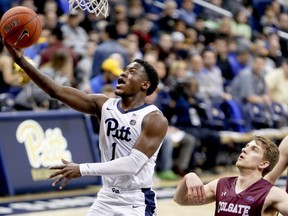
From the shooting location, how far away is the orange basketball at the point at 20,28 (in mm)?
6016

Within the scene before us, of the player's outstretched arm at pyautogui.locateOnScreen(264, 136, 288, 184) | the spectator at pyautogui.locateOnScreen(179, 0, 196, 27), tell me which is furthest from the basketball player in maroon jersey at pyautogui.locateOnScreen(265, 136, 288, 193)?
the spectator at pyautogui.locateOnScreen(179, 0, 196, 27)

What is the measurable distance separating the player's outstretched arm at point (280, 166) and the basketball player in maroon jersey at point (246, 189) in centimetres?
41

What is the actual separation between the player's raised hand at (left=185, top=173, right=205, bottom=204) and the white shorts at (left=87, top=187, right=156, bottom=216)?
0.79 m

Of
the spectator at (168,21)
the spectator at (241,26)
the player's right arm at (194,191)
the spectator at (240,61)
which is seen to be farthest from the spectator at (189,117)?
the player's right arm at (194,191)

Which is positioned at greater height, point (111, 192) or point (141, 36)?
point (111, 192)

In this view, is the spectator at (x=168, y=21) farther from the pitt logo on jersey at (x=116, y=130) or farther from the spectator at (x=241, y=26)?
the pitt logo on jersey at (x=116, y=130)

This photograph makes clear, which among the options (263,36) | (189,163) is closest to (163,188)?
(189,163)

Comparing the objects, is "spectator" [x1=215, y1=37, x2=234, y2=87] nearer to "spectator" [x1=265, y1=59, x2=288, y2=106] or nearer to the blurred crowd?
the blurred crowd

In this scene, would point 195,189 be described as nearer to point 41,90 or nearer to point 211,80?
point 41,90

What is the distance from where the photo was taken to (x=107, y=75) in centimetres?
1153

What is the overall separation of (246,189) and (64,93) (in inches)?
63.5

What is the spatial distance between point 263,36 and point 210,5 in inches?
56.0

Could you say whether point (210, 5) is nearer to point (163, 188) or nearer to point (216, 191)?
point (163, 188)

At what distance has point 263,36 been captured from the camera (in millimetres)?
18125
